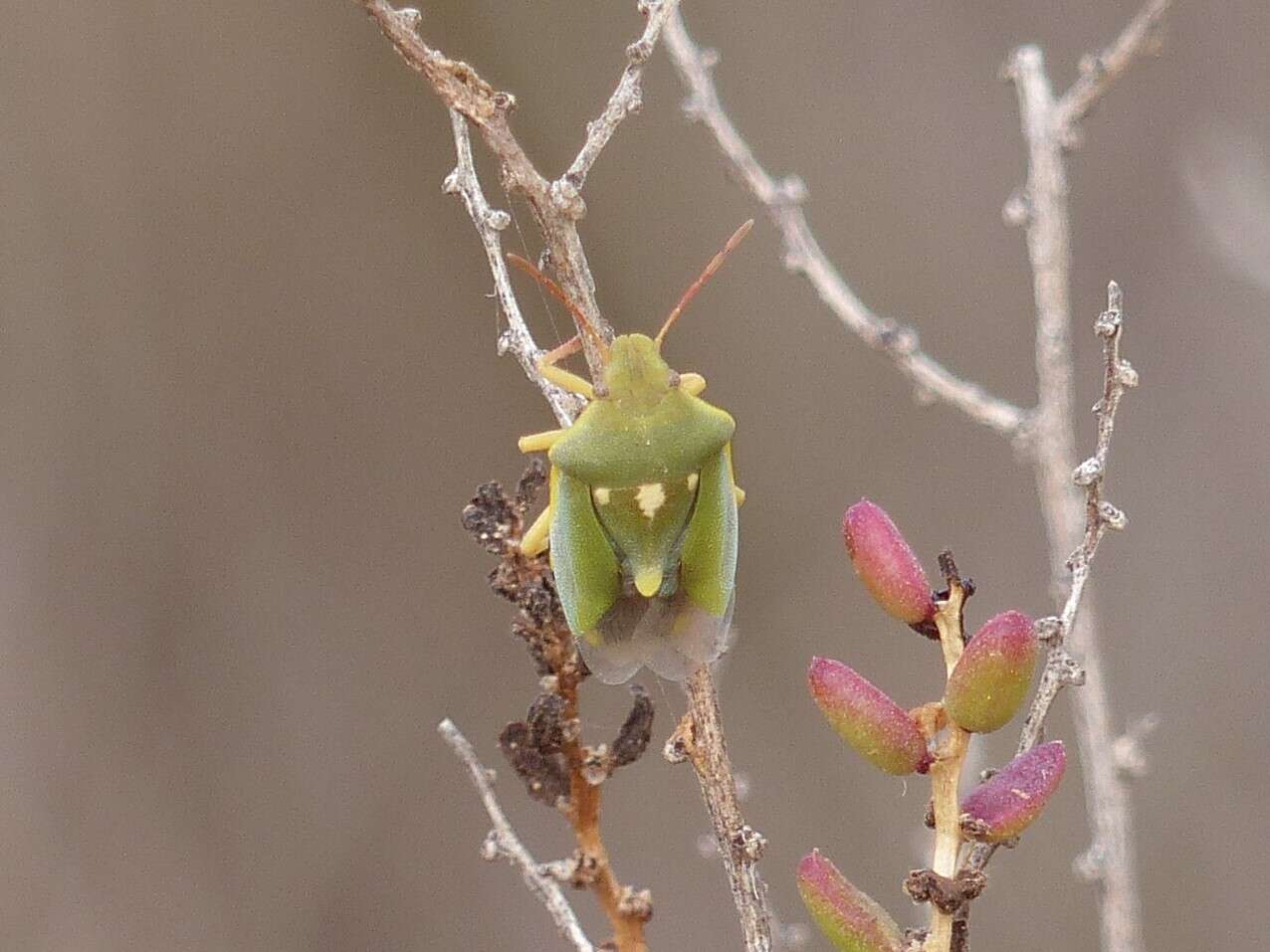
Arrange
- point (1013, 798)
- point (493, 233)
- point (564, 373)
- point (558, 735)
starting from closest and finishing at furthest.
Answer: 1. point (1013, 798)
2. point (558, 735)
3. point (493, 233)
4. point (564, 373)

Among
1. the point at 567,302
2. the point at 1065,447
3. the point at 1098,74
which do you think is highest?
the point at 1098,74

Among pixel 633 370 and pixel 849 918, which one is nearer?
pixel 849 918

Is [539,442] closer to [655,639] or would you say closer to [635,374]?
[635,374]

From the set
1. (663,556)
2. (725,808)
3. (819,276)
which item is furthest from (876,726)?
(819,276)

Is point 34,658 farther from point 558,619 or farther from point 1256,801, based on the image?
point 1256,801

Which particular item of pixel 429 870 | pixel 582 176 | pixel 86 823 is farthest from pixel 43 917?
pixel 582 176

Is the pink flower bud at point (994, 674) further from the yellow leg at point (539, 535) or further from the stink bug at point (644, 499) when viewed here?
the yellow leg at point (539, 535)
